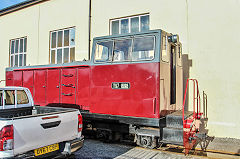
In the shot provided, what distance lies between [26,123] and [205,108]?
6118 mm

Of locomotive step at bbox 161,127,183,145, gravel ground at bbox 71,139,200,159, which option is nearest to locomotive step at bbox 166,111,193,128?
locomotive step at bbox 161,127,183,145

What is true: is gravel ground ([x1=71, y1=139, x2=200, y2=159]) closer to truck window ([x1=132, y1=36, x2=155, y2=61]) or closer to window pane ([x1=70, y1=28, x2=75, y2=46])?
truck window ([x1=132, y1=36, x2=155, y2=61])

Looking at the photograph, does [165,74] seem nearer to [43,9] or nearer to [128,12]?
[128,12]

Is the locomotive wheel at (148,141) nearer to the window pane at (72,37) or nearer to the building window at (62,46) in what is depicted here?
the building window at (62,46)

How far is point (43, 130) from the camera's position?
3568 millimetres

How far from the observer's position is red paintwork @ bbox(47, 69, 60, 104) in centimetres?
749

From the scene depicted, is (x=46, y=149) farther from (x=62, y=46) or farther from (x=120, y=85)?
(x=62, y=46)

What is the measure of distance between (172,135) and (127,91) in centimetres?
160

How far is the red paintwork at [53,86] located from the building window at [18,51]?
672 cm

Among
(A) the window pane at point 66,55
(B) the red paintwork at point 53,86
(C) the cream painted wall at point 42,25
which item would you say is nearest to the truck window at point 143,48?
(B) the red paintwork at point 53,86

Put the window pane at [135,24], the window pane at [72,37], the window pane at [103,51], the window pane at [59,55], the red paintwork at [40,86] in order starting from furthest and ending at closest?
the window pane at [59,55] < the window pane at [72,37] < the window pane at [135,24] < the red paintwork at [40,86] < the window pane at [103,51]

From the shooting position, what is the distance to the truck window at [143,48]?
5.45m

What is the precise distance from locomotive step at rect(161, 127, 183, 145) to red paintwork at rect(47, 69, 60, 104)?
4.07 m

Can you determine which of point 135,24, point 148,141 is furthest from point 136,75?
point 135,24
